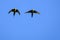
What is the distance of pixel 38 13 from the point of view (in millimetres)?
11352

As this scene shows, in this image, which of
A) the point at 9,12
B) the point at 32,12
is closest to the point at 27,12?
the point at 32,12

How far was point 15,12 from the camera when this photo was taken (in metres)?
11.2

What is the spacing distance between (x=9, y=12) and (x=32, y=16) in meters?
1.35

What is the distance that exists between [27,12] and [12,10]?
876 millimetres

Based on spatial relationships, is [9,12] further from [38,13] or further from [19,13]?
[38,13]

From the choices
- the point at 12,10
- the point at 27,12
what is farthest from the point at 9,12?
the point at 27,12

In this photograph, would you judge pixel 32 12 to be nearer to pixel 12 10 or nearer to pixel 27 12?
pixel 27 12

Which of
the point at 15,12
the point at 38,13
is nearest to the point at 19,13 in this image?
the point at 15,12

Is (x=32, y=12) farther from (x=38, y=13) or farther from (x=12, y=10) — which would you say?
(x=12, y=10)

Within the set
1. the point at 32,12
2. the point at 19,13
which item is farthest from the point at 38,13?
the point at 19,13

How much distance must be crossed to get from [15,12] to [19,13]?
24 cm

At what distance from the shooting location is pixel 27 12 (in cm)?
1123

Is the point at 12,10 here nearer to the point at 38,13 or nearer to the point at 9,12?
the point at 9,12

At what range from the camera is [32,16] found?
1123 cm
